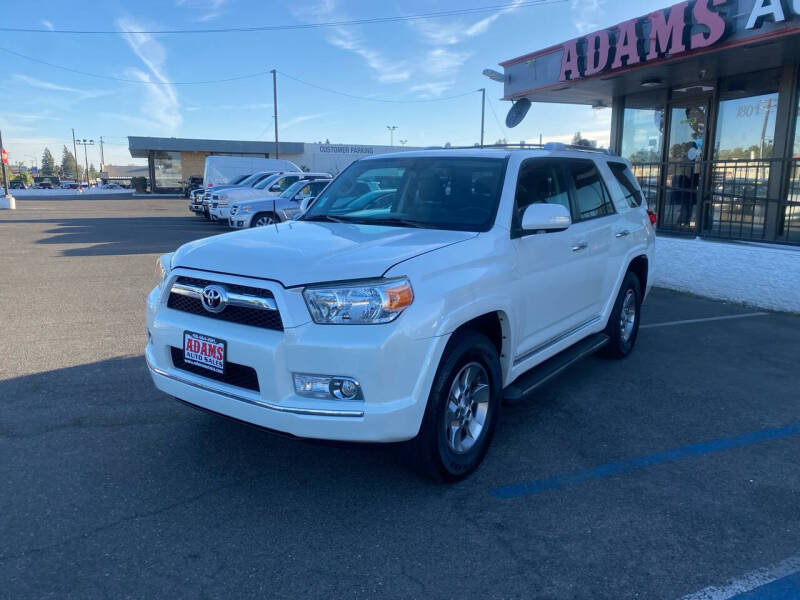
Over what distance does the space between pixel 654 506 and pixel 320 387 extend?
6.44 ft

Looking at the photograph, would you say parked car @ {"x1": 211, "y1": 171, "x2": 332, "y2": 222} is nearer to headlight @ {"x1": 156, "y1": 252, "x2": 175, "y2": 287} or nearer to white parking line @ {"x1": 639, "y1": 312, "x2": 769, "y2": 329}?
white parking line @ {"x1": 639, "y1": 312, "x2": 769, "y2": 329}

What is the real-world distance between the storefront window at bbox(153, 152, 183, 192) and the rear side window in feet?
194

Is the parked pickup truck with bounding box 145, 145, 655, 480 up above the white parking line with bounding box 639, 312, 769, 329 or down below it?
above

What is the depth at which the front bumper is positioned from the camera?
2979mm

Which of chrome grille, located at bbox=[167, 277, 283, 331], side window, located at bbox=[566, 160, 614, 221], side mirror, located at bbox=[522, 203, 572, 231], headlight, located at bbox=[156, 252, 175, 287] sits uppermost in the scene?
side window, located at bbox=[566, 160, 614, 221]

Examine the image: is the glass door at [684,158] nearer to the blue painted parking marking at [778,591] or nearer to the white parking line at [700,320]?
the white parking line at [700,320]

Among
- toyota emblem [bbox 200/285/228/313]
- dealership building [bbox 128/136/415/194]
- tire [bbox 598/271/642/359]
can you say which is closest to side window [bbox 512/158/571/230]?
tire [bbox 598/271/642/359]

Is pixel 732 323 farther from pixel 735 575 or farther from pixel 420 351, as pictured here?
pixel 420 351

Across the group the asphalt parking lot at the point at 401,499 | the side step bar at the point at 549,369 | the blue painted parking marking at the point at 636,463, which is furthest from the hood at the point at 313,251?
the blue painted parking marking at the point at 636,463

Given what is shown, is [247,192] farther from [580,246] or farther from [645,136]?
[580,246]

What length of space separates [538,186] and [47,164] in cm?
19612

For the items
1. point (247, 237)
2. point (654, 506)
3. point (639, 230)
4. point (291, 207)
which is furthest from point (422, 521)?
point (291, 207)

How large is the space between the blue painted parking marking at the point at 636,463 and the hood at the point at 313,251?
1.48 meters

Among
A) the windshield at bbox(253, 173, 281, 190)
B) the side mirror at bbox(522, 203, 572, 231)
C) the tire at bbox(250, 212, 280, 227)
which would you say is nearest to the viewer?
the side mirror at bbox(522, 203, 572, 231)
